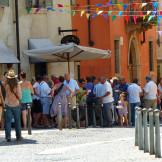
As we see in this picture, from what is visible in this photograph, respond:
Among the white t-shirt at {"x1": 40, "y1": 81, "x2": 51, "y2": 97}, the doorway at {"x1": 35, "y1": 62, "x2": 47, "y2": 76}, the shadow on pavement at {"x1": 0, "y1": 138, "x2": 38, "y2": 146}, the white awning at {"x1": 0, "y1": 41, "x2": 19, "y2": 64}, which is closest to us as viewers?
the shadow on pavement at {"x1": 0, "y1": 138, "x2": 38, "y2": 146}

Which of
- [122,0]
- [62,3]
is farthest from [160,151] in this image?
[122,0]

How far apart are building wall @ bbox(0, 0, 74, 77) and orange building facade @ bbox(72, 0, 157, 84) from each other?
7.27 feet

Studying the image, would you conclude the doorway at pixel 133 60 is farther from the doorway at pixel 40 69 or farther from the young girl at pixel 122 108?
the young girl at pixel 122 108

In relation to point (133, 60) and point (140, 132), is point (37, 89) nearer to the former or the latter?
point (140, 132)

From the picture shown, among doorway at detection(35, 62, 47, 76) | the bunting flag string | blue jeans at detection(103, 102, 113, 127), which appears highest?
the bunting flag string

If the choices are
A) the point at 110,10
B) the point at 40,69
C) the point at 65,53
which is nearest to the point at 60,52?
the point at 65,53

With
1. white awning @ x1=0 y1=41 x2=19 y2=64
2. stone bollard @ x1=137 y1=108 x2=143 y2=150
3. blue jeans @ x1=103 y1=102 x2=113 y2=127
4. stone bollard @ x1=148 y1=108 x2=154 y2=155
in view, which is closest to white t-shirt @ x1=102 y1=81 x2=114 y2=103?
blue jeans @ x1=103 y1=102 x2=113 y2=127

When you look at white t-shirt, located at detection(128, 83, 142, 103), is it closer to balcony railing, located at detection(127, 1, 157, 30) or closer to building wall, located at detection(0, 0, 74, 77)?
building wall, located at detection(0, 0, 74, 77)

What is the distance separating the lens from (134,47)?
43062 millimetres

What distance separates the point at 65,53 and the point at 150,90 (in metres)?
3.55

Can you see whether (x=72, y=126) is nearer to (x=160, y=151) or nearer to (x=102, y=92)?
(x=102, y=92)

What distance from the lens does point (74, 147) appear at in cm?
1867

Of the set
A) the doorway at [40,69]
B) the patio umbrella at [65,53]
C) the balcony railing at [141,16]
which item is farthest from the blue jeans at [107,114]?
the balcony railing at [141,16]

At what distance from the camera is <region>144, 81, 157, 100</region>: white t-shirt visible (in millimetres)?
29239
